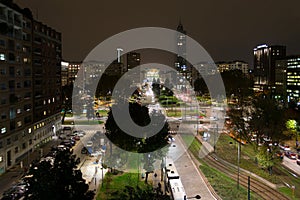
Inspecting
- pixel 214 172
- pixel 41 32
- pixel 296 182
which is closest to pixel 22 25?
pixel 41 32

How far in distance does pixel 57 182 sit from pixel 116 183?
26.7 feet

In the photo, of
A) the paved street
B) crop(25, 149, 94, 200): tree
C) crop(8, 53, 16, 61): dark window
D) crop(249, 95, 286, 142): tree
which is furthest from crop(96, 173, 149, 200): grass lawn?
crop(8, 53, 16, 61): dark window

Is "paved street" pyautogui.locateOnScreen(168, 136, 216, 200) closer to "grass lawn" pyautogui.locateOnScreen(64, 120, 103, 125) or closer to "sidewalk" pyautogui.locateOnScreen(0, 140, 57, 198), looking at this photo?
"sidewalk" pyautogui.locateOnScreen(0, 140, 57, 198)

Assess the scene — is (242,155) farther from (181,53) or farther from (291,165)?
(181,53)

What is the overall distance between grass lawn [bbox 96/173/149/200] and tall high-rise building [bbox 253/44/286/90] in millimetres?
95001

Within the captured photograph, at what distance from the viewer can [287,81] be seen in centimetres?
7594

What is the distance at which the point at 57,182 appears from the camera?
8992mm

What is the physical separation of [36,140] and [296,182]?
1873cm

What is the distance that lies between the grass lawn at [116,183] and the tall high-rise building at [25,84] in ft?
21.4

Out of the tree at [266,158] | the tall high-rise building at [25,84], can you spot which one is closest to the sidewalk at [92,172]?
the tall high-rise building at [25,84]

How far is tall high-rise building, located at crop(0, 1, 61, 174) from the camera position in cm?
1859

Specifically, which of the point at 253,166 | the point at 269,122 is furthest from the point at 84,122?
the point at 269,122

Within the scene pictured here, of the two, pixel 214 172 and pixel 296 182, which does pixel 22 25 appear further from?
pixel 296 182

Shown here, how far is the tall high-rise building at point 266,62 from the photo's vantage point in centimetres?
10879
